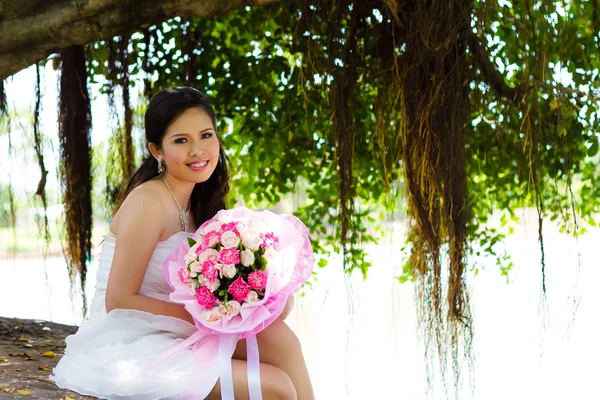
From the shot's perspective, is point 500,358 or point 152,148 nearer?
point 152,148

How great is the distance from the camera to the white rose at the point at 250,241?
2617 millimetres

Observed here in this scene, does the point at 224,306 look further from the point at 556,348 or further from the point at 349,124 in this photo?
the point at 556,348

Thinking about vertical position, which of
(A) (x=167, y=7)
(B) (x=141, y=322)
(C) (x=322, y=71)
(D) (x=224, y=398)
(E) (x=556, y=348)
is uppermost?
(A) (x=167, y=7)

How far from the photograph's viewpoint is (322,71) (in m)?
4.00

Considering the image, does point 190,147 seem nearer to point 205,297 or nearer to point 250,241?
point 250,241

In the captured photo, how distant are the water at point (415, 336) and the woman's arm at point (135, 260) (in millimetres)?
1300

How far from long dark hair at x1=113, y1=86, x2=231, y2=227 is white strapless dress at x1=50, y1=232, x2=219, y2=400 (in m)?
0.27

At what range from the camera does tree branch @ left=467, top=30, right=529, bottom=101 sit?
3.68 m

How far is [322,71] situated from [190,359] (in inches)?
74.6

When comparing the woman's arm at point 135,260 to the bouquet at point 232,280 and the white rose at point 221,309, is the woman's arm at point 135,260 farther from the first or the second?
the white rose at point 221,309

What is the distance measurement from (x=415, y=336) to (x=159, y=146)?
5.21 m

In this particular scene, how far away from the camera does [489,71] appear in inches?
154

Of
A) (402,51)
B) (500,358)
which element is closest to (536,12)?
(402,51)

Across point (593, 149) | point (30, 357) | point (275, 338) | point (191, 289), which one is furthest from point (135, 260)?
point (593, 149)
